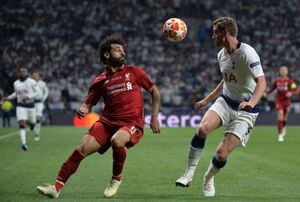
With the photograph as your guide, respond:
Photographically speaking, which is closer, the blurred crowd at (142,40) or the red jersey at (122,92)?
the red jersey at (122,92)

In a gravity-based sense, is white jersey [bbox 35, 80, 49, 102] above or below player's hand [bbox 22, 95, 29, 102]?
below

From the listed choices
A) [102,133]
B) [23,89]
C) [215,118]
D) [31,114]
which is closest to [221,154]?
[215,118]

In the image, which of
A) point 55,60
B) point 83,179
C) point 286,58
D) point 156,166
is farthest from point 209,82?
point 83,179

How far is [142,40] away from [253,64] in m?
33.9

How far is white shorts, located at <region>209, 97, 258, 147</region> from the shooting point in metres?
9.58

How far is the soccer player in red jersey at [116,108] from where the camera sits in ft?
31.1

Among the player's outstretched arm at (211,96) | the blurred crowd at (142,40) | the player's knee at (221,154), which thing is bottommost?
the blurred crowd at (142,40)

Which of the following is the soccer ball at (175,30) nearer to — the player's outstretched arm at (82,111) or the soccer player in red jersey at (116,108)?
the soccer player in red jersey at (116,108)

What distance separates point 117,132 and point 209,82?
29.7 m

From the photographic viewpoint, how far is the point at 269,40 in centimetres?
4372

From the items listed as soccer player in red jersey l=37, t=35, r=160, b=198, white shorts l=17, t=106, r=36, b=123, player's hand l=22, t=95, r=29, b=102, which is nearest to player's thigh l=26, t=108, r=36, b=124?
white shorts l=17, t=106, r=36, b=123

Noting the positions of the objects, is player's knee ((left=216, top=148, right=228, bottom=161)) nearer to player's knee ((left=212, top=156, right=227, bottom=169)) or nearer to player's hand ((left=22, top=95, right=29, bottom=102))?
player's knee ((left=212, top=156, right=227, bottom=169))

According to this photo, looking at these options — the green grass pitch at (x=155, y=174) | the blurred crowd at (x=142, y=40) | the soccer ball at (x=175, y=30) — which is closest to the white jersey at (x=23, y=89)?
the green grass pitch at (x=155, y=174)

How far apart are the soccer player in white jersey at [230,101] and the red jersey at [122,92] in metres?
0.95
